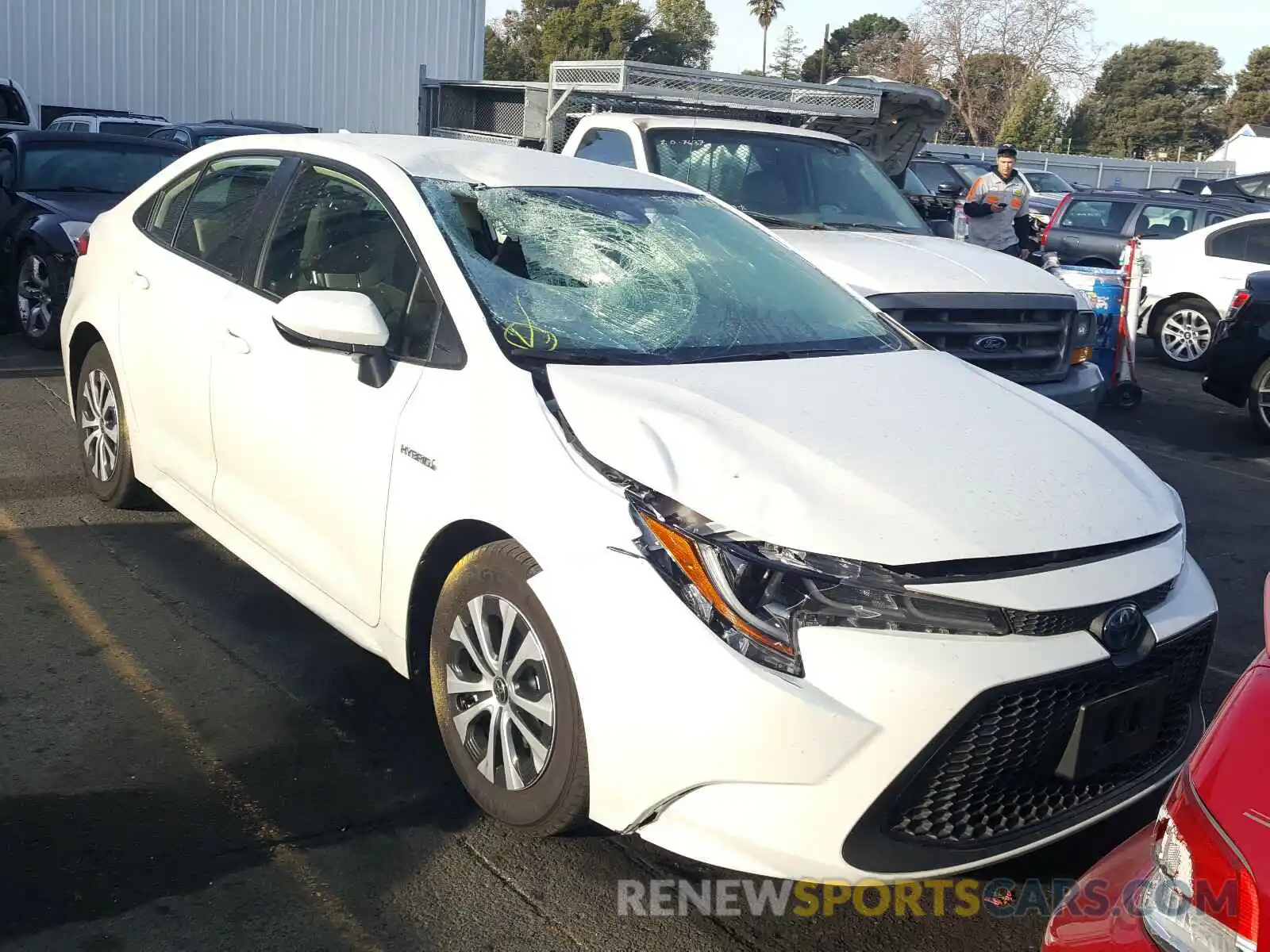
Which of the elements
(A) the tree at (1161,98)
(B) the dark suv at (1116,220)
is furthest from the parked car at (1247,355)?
(A) the tree at (1161,98)

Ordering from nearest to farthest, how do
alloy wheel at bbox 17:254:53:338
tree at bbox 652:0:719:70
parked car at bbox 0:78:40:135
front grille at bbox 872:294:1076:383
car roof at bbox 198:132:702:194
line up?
car roof at bbox 198:132:702:194 < front grille at bbox 872:294:1076:383 < alloy wheel at bbox 17:254:53:338 < parked car at bbox 0:78:40:135 < tree at bbox 652:0:719:70

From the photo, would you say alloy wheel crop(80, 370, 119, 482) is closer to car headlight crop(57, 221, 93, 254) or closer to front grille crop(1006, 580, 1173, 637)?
car headlight crop(57, 221, 93, 254)

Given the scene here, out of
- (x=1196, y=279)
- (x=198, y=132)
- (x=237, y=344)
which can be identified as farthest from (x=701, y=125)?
(x=198, y=132)

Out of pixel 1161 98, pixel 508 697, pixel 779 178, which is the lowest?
pixel 508 697

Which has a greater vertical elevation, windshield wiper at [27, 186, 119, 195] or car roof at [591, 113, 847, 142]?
car roof at [591, 113, 847, 142]

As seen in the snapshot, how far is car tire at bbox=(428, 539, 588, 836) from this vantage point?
291 cm

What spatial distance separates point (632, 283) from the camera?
3.89m

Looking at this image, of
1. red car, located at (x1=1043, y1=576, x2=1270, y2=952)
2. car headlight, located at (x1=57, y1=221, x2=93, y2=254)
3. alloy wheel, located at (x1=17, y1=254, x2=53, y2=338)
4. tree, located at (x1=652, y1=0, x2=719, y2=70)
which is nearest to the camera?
red car, located at (x1=1043, y1=576, x2=1270, y2=952)

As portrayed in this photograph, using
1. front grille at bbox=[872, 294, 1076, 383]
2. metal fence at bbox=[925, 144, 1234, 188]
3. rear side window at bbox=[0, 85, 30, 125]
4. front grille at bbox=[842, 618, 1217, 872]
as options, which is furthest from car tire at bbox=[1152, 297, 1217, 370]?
metal fence at bbox=[925, 144, 1234, 188]

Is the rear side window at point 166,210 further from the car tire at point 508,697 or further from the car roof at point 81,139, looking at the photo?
the car roof at point 81,139

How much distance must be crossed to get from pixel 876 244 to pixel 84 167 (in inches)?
250

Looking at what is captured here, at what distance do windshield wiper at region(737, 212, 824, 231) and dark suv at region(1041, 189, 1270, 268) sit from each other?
7564 millimetres

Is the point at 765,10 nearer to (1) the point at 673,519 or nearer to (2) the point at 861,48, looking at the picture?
(2) the point at 861,48

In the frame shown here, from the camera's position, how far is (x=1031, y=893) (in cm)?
316
